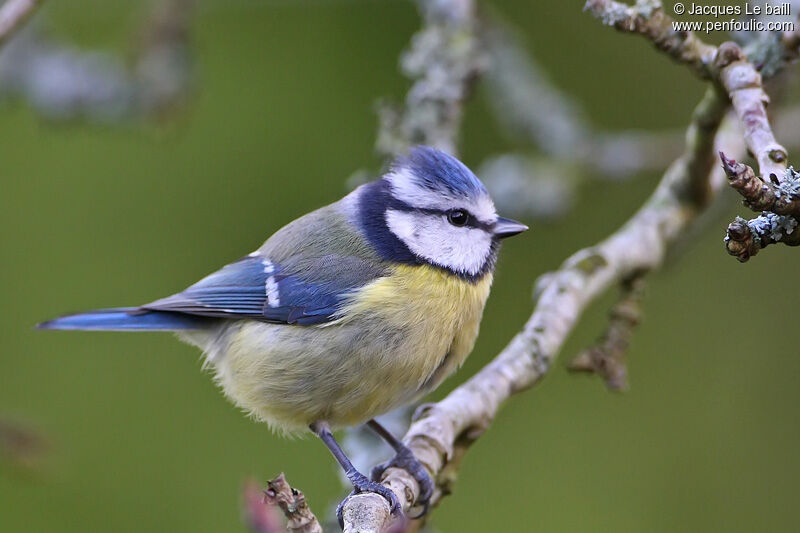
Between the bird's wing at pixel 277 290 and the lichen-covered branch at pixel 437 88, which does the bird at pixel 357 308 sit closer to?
the bird's wing at pixel 277 290

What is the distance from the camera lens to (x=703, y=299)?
326 cm

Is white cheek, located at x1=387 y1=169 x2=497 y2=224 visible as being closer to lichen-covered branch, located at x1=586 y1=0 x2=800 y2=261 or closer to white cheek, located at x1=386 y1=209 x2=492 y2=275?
white cheek, located at x1=386 y1=209 x2=492 y2=275

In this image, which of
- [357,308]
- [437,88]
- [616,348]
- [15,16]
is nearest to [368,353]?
[357,308]

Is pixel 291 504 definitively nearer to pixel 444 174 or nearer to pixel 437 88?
pixel 444 174

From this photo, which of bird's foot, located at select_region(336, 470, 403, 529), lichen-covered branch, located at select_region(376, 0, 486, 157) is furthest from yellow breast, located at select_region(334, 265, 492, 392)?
lichen-covered branch, located at select_region(376, 0, 486, 157)

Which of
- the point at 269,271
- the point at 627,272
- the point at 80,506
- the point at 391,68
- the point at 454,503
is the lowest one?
the point at 80,506

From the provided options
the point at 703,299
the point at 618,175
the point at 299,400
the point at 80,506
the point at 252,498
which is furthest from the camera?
the point at 703,299

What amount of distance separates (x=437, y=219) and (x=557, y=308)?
0.32 m

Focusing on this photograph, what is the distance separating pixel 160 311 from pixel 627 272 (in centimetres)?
110

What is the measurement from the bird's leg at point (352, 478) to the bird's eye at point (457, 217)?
51 cm

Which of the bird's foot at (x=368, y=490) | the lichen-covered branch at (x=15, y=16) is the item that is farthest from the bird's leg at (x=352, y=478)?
the lichen-covered branch at (x=15, y=16)

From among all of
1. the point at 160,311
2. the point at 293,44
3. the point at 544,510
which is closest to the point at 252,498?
the point at 160,311

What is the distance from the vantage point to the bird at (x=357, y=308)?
180 cm

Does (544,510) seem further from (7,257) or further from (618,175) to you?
(7,257)
